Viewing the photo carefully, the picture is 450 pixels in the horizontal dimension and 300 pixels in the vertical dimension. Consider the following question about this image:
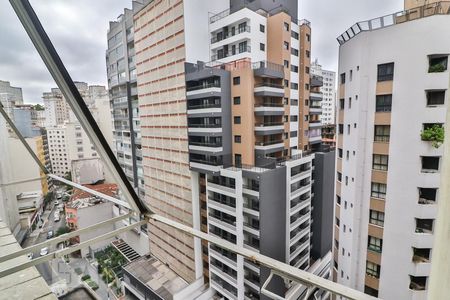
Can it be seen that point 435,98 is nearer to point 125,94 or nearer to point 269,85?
point 269,85

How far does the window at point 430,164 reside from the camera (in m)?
4.61

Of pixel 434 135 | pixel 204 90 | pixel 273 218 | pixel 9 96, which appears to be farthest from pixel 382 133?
Result: pixel 9 96

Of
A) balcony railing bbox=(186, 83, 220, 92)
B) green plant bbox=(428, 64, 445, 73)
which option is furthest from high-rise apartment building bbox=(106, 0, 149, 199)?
green plant bbox=(428, 64, 445, 73)

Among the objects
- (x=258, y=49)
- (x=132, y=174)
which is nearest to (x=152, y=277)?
(x=132, y=174)

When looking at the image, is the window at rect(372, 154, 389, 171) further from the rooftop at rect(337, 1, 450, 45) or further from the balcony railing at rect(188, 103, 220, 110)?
the balcony railing at rect(188, 103, 220, 110)

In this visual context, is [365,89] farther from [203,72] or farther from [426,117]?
[203,72]

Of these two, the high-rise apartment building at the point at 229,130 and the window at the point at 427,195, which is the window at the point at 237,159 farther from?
the window at the point at 427,195

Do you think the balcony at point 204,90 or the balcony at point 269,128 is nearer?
the balcony at point 204,90

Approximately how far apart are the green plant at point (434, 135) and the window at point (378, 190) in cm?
129

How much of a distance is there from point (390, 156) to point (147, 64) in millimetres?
9248

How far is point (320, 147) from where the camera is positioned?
10977 millimetres

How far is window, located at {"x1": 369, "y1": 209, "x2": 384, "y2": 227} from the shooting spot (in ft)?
17.4

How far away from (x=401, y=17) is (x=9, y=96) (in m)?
6.52

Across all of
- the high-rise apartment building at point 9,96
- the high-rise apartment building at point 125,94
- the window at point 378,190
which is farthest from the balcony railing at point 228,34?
the high-rise apartment building at point 9,96
